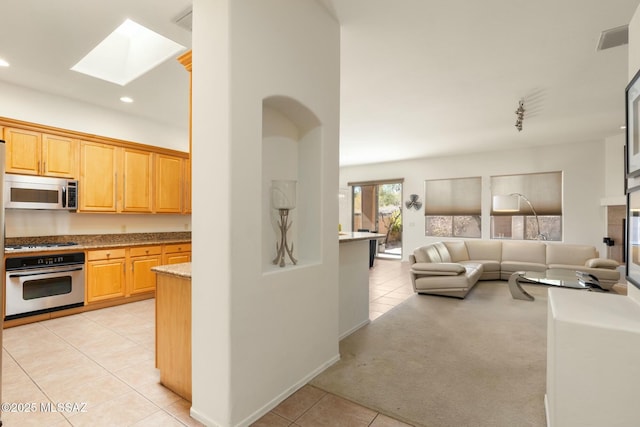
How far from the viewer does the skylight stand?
11.0 feet

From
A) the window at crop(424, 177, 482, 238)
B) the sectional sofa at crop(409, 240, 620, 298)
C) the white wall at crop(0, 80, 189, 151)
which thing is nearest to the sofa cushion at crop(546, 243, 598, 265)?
the sectional sofa at crop(409, 240, 620, 298)

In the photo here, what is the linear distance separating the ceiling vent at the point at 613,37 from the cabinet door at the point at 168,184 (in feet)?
19.0

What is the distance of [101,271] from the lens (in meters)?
4.20

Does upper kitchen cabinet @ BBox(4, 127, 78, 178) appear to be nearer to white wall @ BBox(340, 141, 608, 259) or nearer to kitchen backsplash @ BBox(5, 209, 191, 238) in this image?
kitchen backsplash @ BBox(5, 209, 191, 238)

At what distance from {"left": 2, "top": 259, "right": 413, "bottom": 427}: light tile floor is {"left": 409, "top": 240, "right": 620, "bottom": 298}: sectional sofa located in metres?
3.32

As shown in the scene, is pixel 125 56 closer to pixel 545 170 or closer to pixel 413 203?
pixel 413 203

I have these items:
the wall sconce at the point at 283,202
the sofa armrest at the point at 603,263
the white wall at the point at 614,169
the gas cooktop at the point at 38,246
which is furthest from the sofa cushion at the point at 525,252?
the gas cooktop at the point at 38,246

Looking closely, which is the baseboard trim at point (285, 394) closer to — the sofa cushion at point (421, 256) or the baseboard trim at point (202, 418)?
the baseboard trim at point (202, 418)

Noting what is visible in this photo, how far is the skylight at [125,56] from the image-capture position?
3.36 m

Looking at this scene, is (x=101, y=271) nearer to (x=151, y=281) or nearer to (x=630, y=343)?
(x=151, y=281)

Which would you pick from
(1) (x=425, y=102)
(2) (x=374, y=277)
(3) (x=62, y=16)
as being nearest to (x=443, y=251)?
(2) (x=374, y=277)

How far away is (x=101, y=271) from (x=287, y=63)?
3.92 metres

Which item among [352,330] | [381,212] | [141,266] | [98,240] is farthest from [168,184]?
[381,212]

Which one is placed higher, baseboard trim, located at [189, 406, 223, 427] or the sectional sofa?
the sectional sofa
